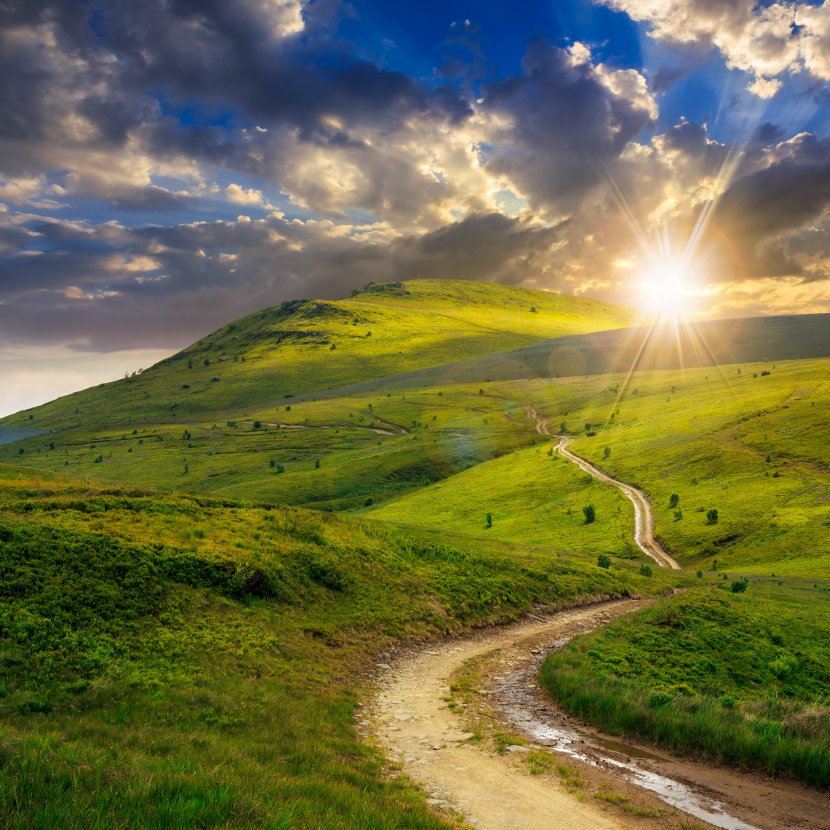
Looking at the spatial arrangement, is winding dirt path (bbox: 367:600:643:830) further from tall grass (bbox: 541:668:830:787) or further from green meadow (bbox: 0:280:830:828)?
tall grass (bbox: 541:668:830:787)

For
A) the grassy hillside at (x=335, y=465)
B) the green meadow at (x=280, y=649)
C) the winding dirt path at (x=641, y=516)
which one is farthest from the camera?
the grassy hillside at (x=335, y=465)

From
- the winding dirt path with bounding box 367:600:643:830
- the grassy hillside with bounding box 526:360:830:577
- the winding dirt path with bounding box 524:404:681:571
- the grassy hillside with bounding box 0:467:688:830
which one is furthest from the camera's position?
the winding dirt path with bounding box 524:404:681:571

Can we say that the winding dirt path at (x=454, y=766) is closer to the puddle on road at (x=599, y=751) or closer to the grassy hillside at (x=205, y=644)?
the grassy hillside at (x=205, y=644)

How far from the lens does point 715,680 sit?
25.5 metres

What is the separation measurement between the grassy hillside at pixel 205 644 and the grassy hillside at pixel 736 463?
41230 millimetres

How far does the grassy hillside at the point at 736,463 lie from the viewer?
2867 inches

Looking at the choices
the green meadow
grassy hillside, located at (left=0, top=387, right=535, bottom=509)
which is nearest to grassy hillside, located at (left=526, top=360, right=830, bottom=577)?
the green meadow

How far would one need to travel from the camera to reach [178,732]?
46.6 ft

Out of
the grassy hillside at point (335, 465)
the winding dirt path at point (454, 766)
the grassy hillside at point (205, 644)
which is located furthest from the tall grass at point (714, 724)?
the grassy hillside at point (335, 465)

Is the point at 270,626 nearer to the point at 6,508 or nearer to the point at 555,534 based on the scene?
the point at 6,508

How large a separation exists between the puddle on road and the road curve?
2065 inches

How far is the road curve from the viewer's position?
74.2 meters

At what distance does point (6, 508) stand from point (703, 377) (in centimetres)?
21067

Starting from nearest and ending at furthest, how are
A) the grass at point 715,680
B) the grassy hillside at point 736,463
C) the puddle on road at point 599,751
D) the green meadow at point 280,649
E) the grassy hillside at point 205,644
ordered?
the grassy hillside at point 205,644, the green meadow at point 280,649, the puddle on road at point 599,751, the grass at point 715,680, the grassy hillside at point 736,463
